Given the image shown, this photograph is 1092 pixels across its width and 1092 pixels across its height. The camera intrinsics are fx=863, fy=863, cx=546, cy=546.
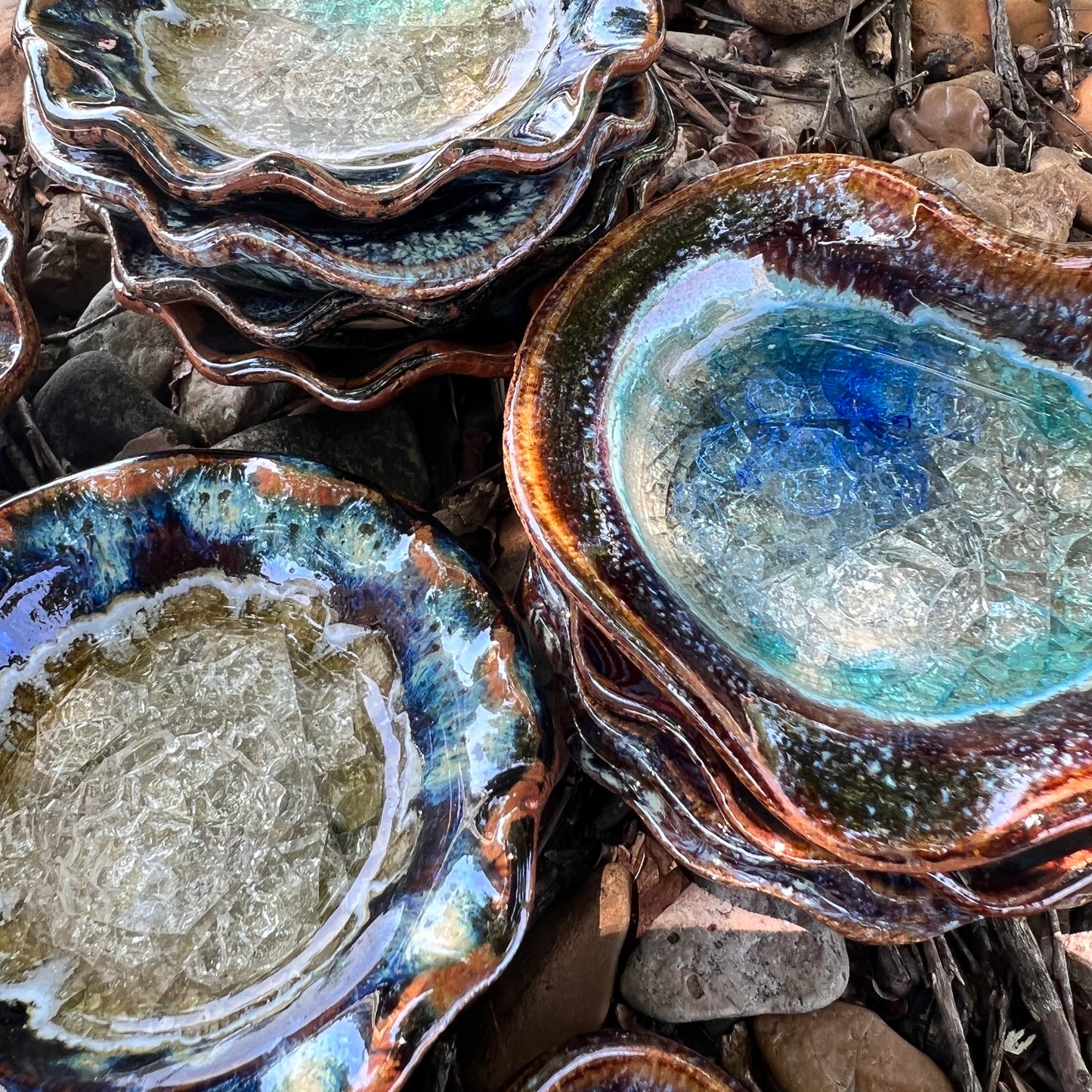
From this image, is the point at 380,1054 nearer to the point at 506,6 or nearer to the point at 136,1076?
the point at 136,1076

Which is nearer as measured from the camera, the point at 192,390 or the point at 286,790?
the point at 286,790

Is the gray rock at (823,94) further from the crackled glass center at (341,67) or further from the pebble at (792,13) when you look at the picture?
the crackled glass center at (341,67)

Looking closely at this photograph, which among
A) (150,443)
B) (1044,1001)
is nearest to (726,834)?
(1044,1001)

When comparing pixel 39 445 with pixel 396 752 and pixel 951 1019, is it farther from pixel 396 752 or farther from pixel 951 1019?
pixel 951 1019

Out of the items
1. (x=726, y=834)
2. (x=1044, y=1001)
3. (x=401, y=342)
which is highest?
(x=401, y=342)

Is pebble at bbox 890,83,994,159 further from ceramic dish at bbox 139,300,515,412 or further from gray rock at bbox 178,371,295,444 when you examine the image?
gray rock at bbox 178,371,295,444

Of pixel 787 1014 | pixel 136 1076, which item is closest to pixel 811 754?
pixel 787 1014
